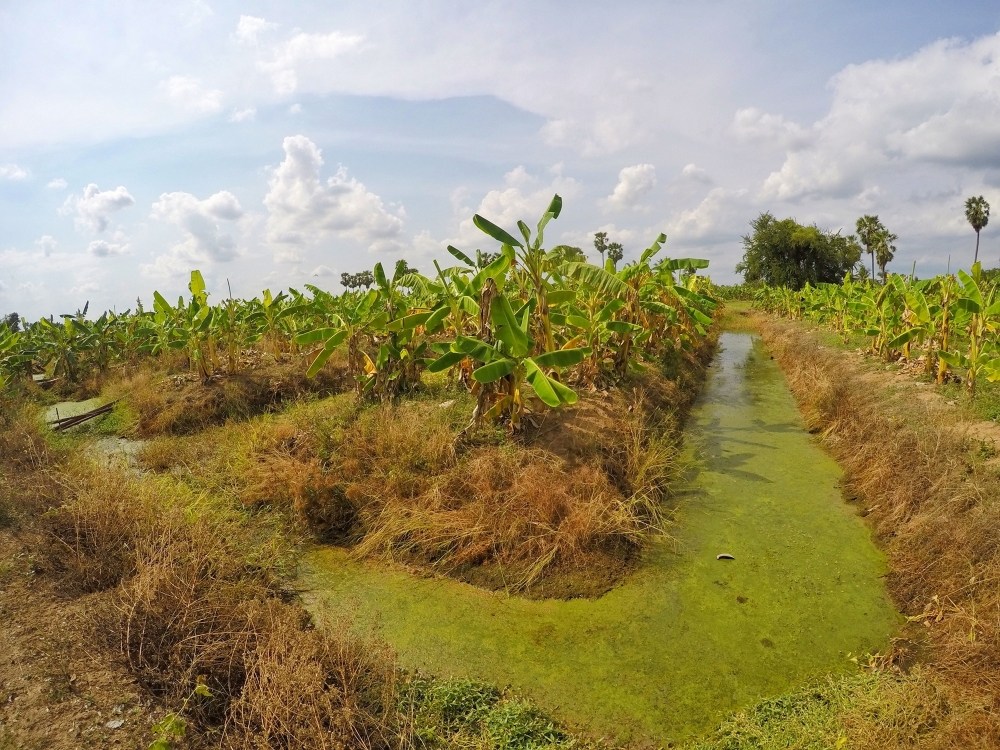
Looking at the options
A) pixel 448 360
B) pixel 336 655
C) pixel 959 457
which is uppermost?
pixel 448 360

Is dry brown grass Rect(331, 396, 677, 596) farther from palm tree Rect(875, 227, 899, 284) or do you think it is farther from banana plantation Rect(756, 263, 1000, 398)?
palm tree Rect(875, 227, 899, 284)

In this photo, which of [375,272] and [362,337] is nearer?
[375,272]

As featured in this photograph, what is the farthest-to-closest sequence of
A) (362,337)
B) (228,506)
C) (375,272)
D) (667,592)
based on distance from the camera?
1. (362,337)
2. (375,272)
3. (228,506)
4. (667,592)

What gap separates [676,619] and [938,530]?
2222mm

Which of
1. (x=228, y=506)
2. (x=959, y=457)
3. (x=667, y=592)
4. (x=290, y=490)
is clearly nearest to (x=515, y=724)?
(x=667, y=592)

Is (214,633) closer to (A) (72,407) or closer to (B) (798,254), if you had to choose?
(A) (72,407)

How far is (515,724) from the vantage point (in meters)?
3.04

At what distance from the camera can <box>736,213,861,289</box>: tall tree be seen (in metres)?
32.8

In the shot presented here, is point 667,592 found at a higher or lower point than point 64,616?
lower

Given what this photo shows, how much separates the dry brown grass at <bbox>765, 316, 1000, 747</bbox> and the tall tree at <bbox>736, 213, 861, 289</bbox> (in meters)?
29.0

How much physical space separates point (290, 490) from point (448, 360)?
212 centimetres

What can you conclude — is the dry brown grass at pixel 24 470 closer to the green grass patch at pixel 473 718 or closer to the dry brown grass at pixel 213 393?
the dry brown grass at pixel 213 393

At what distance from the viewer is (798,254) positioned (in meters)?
33.7

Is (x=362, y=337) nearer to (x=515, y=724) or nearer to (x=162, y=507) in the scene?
(x=162, y=507)
